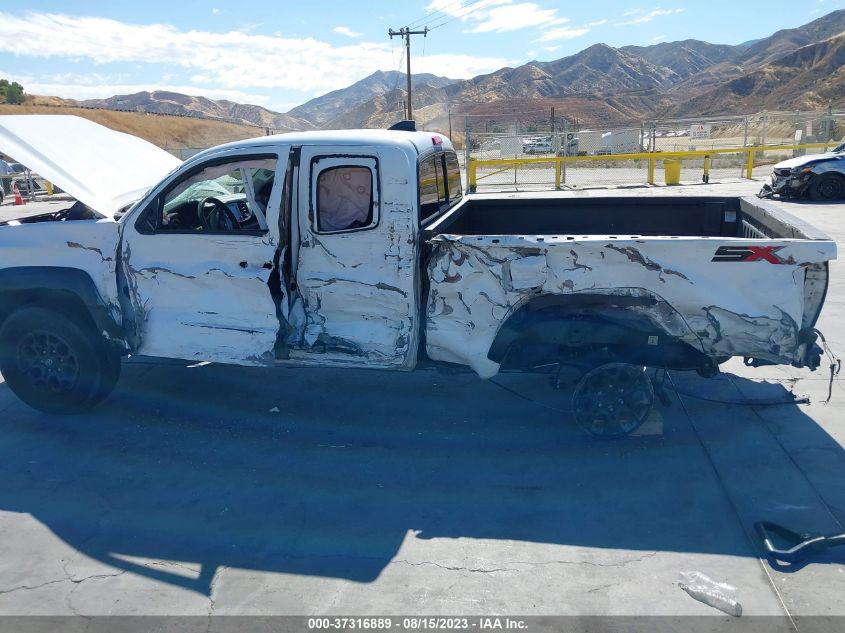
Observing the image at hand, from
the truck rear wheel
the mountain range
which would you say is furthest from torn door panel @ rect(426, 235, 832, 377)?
the mountain range

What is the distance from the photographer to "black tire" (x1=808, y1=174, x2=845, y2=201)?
1475 cm

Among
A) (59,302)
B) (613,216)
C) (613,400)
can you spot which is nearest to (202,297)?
(59,302)

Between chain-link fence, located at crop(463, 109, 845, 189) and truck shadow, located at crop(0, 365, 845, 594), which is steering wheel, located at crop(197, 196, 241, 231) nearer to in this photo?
truck shadow, located at crop(0, 365, 845, 594)

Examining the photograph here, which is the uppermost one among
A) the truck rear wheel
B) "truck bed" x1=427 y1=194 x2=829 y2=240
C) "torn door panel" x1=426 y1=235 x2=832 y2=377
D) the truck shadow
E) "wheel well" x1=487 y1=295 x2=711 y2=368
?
"truck bed" x1=427 y1=194 x2=829 y2=240

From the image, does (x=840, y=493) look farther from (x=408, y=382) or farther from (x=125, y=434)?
(x=125, y=434)

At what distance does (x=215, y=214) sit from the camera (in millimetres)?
5527

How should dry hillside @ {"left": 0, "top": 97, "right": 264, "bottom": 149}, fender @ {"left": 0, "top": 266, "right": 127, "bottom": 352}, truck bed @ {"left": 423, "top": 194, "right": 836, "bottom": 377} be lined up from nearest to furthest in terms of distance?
truck bed @ {"left": 423, "top": 194, "right": 836, "bottom": 377}, fender @ {"left": 0, "top": 266, "right": 127, "bottom": 352}, dry hillside @ {"left": 0, "top": 97, "right": 264, "bottom": 149}

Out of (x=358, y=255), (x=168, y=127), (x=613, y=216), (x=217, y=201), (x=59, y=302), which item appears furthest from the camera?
(x=168, y=127)

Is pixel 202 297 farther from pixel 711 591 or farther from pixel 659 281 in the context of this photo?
pixel 711 591

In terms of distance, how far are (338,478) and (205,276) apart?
5.48 ft

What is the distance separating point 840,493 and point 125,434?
467 cm

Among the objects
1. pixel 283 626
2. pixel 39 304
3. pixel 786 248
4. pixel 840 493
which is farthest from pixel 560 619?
pixel 39 304

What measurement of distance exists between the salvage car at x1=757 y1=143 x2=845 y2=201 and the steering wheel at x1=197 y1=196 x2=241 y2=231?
13.3m

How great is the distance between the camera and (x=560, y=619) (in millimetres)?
3174
